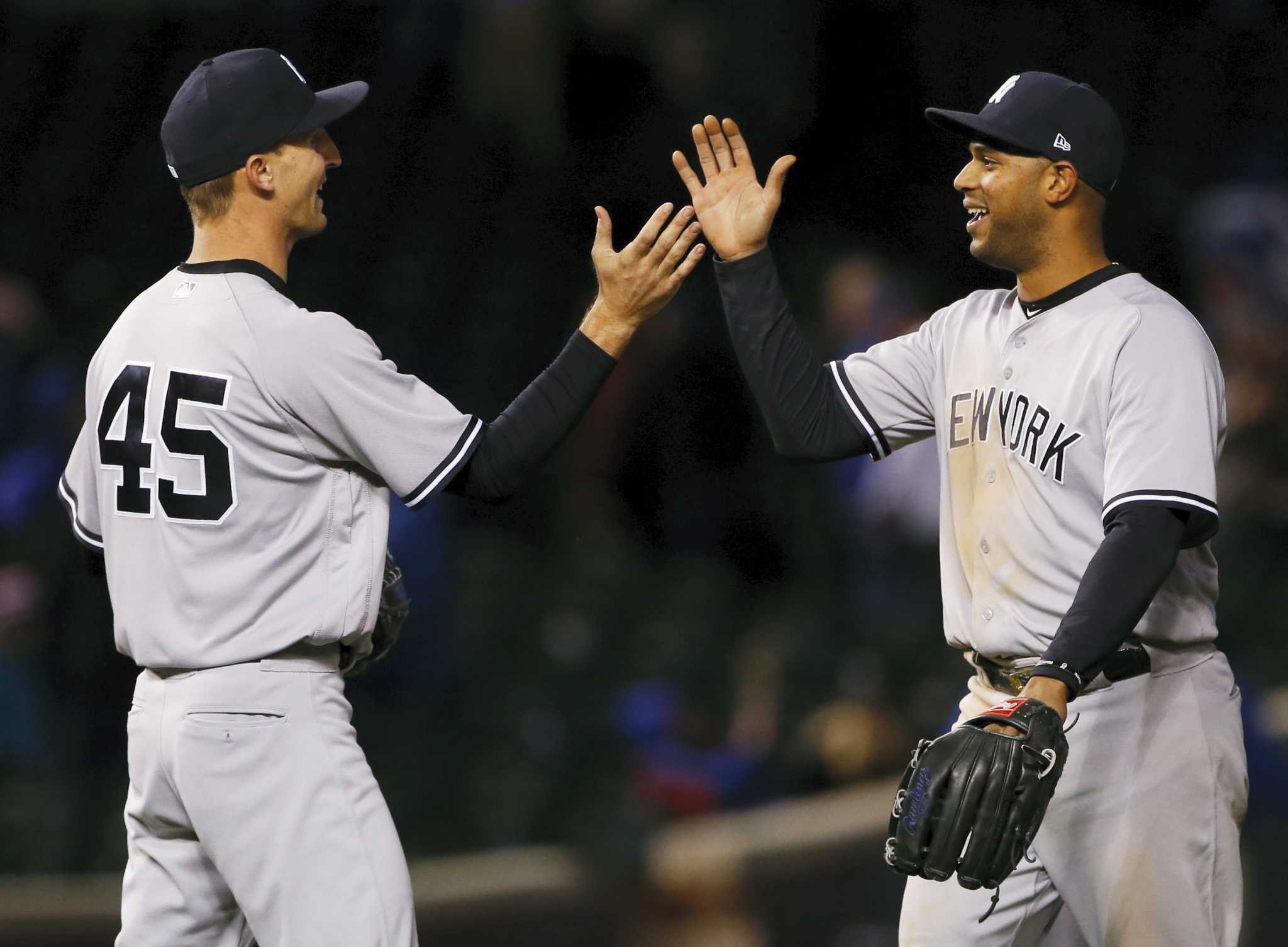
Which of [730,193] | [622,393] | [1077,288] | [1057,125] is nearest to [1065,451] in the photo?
[1077,288]

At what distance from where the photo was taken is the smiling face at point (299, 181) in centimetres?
231

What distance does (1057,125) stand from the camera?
7.93 ft

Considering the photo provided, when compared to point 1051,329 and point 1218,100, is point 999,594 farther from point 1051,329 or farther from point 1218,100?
point 1218,100

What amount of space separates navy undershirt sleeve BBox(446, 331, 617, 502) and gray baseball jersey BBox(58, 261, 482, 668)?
0.19 feet

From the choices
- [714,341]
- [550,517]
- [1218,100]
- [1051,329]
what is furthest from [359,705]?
[1218,100]

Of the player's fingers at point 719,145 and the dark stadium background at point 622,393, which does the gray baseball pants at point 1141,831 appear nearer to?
the player's fingers at point 719,145

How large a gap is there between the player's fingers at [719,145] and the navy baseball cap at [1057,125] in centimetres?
40

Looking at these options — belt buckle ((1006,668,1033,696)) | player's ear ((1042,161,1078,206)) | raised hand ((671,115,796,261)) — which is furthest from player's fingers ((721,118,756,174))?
belt buckle ((1006,668,1033,696))

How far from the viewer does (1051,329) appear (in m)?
→ 2.38

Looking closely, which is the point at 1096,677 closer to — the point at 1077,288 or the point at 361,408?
the point at 1077,288

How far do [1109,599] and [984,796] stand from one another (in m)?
0.30

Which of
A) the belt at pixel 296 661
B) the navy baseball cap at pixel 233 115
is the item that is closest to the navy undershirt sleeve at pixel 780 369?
the navy baseball cap at pixel 233 115

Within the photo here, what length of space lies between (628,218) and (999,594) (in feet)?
10.9

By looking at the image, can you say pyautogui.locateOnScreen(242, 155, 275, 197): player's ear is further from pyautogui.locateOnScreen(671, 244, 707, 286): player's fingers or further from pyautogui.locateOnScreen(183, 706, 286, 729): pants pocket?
pyautogui.locateOnScreen(183, 706, 286, 729): pants pocket
